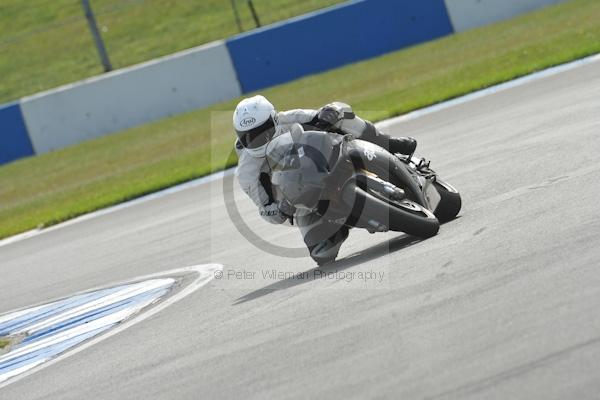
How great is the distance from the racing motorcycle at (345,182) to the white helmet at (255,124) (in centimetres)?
36

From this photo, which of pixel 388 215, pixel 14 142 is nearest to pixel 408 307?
pixel 388 215

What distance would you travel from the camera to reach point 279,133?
8.09 m

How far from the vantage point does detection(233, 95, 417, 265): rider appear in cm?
793

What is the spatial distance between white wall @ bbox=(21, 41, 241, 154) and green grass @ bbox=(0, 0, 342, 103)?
12.4 feet

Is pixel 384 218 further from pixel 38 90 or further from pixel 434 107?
pixel 38 90

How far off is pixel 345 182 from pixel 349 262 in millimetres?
816

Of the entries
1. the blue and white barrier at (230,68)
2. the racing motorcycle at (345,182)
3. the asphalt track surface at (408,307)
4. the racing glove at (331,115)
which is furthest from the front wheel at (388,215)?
the blue and white barrier at (230,68)

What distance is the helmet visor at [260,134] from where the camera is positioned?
7984 mm

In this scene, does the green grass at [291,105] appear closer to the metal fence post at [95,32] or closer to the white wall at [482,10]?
the white wall at [482,10]

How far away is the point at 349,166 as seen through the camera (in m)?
7.47

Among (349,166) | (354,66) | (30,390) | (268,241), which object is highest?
(349,166)

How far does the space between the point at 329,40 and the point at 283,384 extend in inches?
745

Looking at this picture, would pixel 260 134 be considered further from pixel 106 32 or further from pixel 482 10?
pixel 106 32

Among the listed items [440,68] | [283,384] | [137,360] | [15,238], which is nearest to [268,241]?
[137,360]
